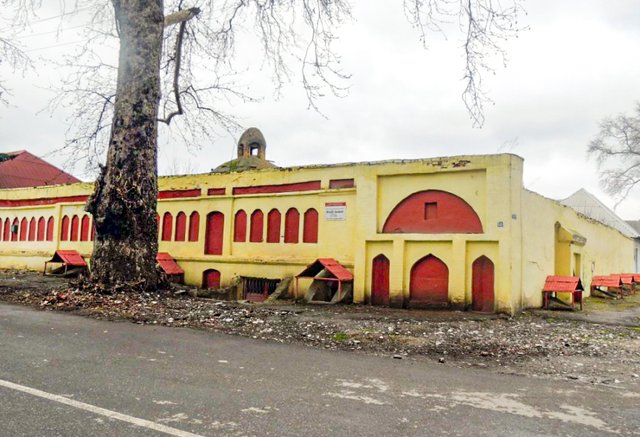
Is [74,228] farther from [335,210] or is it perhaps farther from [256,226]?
[335,210]

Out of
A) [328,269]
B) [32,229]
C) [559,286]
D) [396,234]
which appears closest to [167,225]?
[328,269]

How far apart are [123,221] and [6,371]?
6296 mm

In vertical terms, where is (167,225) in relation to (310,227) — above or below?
above

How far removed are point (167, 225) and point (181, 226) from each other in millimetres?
616

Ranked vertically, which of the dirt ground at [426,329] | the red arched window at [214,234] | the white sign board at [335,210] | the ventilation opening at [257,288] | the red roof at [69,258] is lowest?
the dirt ground at [426,329]

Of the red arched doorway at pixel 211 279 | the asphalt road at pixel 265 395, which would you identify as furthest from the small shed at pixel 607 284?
the asphalt road at pixel 265 395

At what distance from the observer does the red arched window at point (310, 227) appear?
14.3m

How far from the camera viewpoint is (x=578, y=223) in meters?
17.4

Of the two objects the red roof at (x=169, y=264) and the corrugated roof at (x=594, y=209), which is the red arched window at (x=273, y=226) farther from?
the corrugated roof at (x=594, y=209)

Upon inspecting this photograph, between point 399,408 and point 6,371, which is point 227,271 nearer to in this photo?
point 6,371

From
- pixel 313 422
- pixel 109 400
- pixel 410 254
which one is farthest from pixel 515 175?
pixel 109 400

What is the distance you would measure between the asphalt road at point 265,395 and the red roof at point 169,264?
30.7 feet

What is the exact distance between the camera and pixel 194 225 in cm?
1697

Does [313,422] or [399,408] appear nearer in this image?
[313,422]
